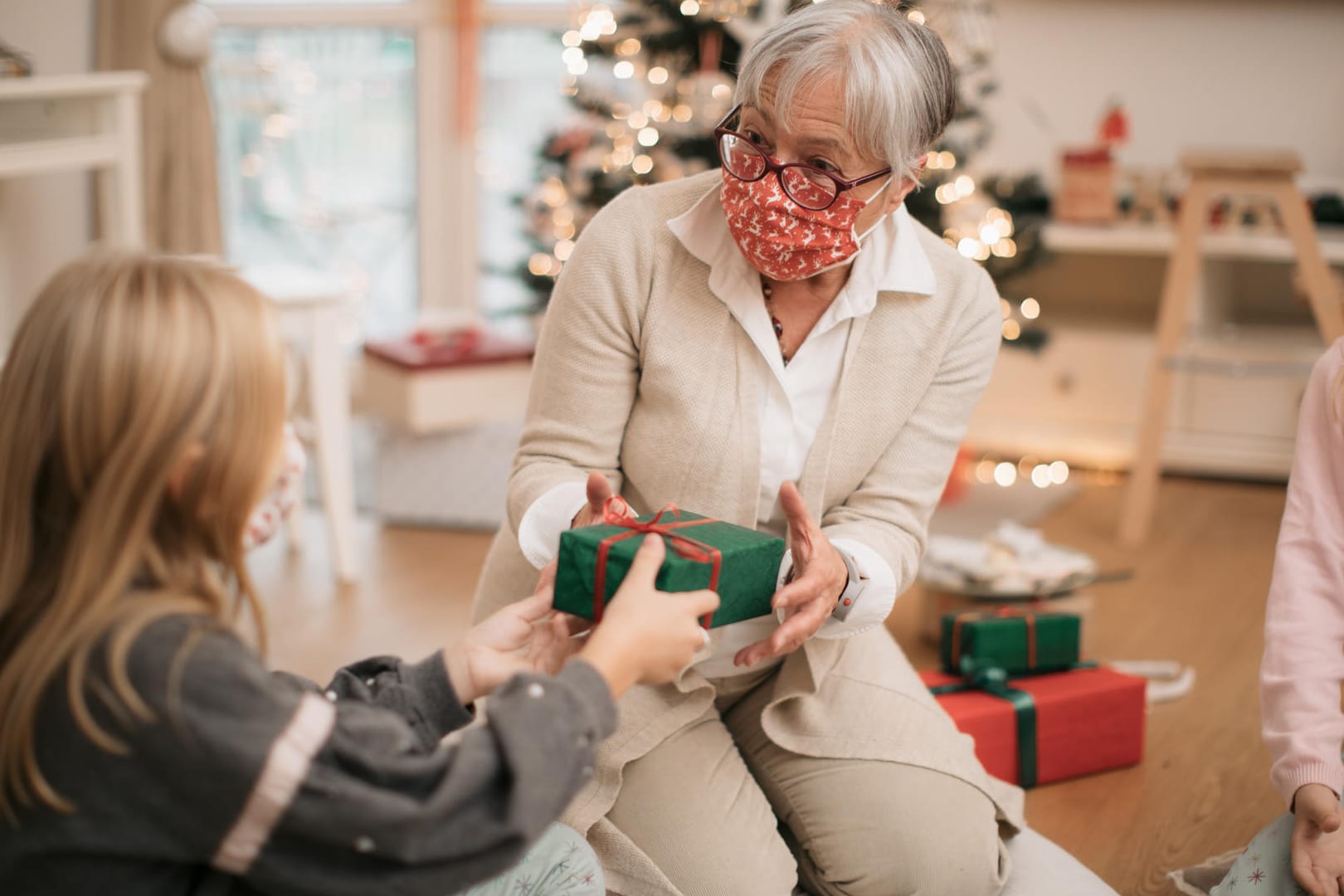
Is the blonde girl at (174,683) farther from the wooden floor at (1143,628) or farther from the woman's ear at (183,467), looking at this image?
the wooden floor at (1143,628)

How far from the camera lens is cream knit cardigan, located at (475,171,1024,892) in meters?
1.45

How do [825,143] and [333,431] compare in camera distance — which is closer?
[825,143]

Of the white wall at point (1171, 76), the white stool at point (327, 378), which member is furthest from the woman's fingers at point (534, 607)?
the white wall at point (1171, 76)

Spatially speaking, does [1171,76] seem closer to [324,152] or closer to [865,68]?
[324,152]

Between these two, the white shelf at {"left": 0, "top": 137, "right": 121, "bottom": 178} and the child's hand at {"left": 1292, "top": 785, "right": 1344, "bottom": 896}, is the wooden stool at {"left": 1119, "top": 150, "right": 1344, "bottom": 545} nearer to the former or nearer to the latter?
the child's hand at {"left": 1292, "top": 785, "right": 1344, "bottom": 896}

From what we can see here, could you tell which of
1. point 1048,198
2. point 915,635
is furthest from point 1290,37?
point 915,635

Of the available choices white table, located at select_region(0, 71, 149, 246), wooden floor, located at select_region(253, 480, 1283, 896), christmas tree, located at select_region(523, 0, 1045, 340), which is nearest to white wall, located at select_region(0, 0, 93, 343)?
white table, located at select_region(0, 71, 149, 246)

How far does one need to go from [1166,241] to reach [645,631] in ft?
9.26

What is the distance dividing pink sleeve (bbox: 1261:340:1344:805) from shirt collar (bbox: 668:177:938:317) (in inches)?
17.0

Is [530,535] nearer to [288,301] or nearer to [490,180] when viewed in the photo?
[288,301]

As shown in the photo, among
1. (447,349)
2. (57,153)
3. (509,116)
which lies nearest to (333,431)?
(447,349)

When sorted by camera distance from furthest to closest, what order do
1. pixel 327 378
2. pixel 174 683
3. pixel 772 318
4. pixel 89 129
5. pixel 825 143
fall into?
pixel 327 378, pixel 89 129, pixel 772 318, pixel 825 143, pixel 174 683

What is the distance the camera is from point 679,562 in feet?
3.65

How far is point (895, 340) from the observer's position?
1501 millimetres
